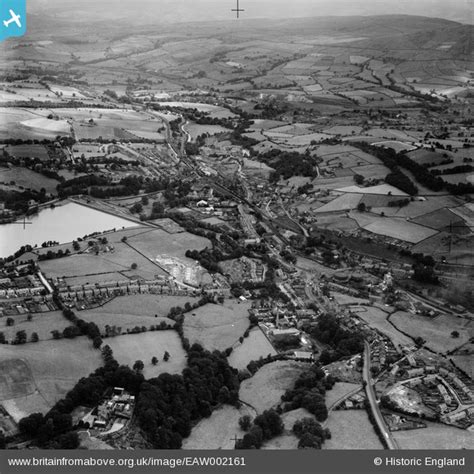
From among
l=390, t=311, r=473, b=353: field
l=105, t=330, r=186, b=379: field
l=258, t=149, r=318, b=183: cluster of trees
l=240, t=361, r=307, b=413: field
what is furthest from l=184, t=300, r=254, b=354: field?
l=258, t=149, r=318, b=183: cluster of trees

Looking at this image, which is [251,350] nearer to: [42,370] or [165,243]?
[42,370]

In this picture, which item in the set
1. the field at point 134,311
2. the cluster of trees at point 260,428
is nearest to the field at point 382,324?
the field at point 134,311

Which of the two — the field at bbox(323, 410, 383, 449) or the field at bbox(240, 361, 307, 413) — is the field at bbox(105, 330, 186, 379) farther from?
the field at bbox(323, 410, 383, 449)

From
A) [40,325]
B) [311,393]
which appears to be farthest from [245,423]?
[40,325]

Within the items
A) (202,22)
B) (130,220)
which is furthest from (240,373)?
(202,22)

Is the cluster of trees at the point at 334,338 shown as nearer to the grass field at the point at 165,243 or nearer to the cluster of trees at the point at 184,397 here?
the cluster of trees at the point at 184,397

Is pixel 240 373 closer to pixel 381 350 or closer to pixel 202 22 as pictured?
pixel 381 350
